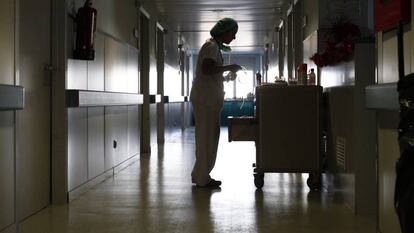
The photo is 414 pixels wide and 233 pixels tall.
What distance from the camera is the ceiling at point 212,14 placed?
8.09 m

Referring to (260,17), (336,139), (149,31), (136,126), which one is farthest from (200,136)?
(260,17)

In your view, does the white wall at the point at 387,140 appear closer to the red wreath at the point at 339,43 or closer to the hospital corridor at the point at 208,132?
the hospital corridor at the point at 208,132

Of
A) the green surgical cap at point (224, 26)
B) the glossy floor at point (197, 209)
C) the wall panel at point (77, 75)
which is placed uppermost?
the green surgical cap at point (224, 26)

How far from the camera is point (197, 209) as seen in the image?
3.43 metres

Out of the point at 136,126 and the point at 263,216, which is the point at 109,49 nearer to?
the point at 136,126

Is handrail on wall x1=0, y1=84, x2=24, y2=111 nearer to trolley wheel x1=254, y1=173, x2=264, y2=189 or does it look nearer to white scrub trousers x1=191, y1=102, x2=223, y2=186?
white scrub trousers x1=191, y1=102, x2=223, y2=186

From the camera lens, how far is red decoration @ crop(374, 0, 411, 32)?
1974mm

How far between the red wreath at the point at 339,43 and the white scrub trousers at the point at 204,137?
1091mm

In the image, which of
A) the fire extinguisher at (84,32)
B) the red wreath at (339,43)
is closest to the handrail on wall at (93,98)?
the fire extinguisher at (84,32)

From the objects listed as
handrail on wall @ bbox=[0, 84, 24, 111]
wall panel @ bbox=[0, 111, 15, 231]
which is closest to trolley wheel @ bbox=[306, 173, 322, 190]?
wall panel @ bbox=[0, 111, 15, 231]

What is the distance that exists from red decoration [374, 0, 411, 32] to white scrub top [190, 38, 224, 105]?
7.03 ft

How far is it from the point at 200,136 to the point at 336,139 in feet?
4.07

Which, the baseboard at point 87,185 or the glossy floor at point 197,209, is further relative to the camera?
the baseboard at point 87,185

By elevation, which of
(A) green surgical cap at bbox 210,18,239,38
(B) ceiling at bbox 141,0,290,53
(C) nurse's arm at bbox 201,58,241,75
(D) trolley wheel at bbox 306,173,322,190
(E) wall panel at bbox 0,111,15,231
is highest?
(B) ceiling at bbox 141,0,290,53
